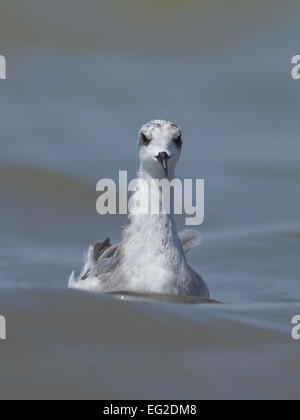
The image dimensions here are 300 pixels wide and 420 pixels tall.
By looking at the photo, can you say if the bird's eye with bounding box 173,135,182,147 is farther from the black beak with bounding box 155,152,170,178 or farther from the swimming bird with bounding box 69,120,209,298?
the black beak with bounding box 155,152,170,178

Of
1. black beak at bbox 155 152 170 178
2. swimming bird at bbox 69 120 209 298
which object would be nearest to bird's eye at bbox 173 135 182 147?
swimming bird at bbox 69 120 209 298

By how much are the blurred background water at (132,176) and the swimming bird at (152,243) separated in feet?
1.31

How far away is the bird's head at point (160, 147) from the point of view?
982 cm

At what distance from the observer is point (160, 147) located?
986 cm

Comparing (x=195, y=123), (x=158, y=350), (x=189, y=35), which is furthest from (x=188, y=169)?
(x=158, y=350)

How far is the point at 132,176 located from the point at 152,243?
537 centimetres

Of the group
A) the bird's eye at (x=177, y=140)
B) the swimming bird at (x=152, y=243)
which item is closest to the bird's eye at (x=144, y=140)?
the swimming bird at (x=152, y=243)

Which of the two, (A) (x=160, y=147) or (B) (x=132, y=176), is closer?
(A) (x=160, y=147)

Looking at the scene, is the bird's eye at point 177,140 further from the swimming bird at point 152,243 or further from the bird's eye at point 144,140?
the bird's eye at point 144,140

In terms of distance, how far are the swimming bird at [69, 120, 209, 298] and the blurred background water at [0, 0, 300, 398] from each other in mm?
398

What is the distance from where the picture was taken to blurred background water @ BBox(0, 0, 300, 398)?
8.52 m

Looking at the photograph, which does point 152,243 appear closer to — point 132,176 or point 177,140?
point 177,140

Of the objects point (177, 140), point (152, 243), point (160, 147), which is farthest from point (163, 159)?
point (152, 243)

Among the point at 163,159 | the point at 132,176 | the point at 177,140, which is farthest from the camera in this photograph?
the point at 132,176
